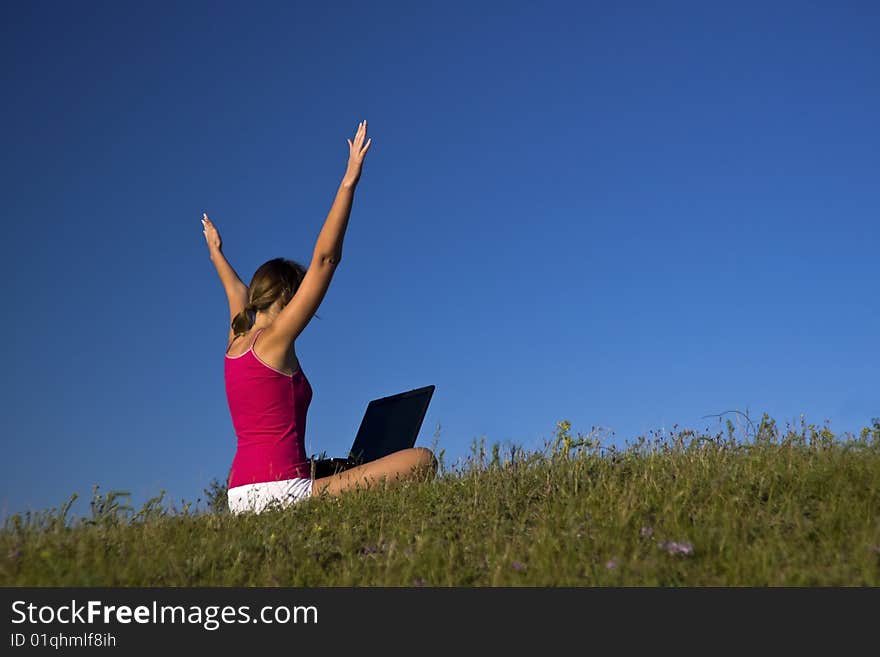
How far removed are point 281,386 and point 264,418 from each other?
1.10 feet

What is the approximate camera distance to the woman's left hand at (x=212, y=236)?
34.0 ft

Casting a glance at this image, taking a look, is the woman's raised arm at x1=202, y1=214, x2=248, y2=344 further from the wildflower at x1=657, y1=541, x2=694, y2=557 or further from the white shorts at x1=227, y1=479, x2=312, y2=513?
the wildflower at x1=657, y1=541, x2=694, y2=557

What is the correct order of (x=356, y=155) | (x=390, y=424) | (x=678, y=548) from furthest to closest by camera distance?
(x=390, y=424) → (x=356, y=155) → (x=678, y=548)

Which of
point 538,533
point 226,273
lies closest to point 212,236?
point 226,273

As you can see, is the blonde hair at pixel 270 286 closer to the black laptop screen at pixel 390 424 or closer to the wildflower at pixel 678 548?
the black laptop screen at pixel 390 424

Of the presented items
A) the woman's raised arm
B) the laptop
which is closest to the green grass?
the laptop

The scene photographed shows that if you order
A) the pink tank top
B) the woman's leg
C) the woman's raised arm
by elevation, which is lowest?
the woman's leg

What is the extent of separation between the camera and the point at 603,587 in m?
4.59

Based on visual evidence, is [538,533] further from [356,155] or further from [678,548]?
[356,155]

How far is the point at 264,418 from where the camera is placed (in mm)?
7508

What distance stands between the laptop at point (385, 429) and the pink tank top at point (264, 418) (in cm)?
87

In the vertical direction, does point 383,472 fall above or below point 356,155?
below

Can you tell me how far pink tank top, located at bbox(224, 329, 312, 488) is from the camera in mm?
7469

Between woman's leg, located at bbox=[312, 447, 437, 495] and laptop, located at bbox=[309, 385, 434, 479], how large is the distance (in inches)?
22.9
